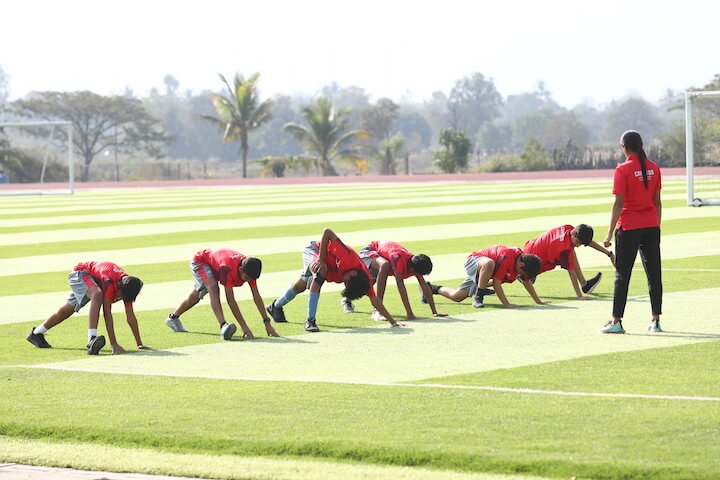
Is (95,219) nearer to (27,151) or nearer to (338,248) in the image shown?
(338,248)

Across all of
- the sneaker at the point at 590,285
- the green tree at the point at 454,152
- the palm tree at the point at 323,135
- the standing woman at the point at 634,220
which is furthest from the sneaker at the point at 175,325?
the palm tree at the point at 323,135

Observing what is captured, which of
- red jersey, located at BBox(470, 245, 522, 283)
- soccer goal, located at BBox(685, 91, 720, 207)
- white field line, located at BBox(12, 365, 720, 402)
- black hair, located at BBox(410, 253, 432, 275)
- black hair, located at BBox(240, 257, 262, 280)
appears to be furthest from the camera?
soccer goal, located at BBox(685, 91, 720, 207)

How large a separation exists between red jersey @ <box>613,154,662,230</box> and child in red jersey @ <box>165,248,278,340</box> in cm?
332

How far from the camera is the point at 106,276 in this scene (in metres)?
13.1

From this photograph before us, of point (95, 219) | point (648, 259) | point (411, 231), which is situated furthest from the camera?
point (95, 219)

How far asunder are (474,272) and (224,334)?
353 cm

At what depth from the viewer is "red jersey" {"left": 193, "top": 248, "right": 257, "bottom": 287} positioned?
13.6 metres

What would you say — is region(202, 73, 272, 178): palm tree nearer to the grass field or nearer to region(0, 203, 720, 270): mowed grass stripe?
region(0, 203, 720, 270): mowed grass stripe

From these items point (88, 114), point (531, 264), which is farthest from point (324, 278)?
point (88, 114)

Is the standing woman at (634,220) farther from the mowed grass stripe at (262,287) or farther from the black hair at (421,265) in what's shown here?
the mowed grass stripe at (262,287)

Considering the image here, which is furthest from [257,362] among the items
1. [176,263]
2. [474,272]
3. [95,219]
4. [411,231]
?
[95,219]

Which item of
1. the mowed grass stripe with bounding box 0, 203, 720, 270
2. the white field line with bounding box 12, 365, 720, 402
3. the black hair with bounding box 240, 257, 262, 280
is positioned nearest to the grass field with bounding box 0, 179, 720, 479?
the white field line with bounding box 12, 365, 720, 402

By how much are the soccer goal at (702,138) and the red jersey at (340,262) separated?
736 inches

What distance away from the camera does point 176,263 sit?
23000 millimetres
